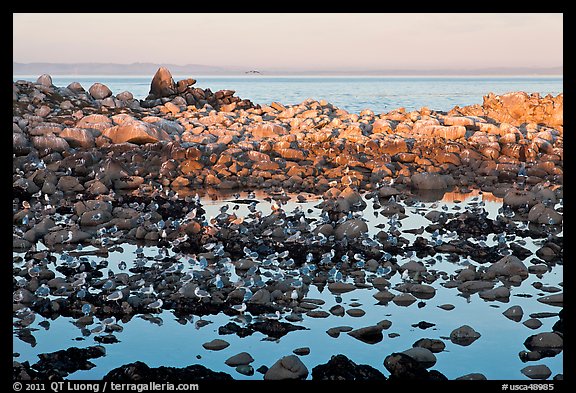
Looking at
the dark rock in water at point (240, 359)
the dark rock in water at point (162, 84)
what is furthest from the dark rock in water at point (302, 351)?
the dark rock in water at point (162, 84)

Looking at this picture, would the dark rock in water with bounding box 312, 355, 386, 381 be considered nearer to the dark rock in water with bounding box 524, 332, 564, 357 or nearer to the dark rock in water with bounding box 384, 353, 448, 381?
the dark rock in water with bounding box 384, 353, 448, 381

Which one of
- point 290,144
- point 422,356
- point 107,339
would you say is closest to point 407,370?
point 422,356

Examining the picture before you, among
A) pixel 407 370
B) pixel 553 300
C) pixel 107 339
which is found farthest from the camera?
pixel 553 300

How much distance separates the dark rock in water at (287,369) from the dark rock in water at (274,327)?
2.50ft

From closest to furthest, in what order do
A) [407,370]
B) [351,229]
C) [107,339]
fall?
[407,370], [107,339], [351,229]

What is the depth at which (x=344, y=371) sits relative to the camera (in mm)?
5375

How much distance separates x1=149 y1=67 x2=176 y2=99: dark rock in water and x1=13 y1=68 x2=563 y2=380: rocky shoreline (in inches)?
103

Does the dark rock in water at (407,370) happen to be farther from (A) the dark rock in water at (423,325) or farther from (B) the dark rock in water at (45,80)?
(B) the dark rock in water at (45,80)

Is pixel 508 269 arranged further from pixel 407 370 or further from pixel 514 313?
pixel 407 370

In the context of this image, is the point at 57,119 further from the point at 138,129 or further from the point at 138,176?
the point at 138,176

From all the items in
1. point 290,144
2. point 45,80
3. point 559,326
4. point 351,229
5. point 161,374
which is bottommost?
point 559,326

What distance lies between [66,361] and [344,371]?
8.04 feet
